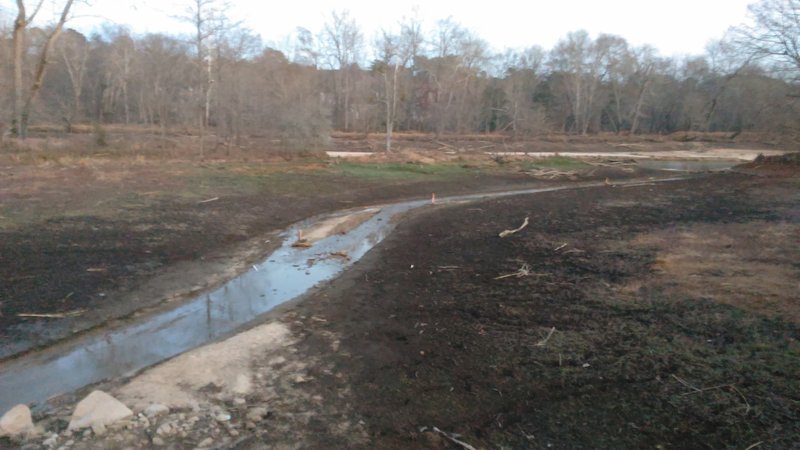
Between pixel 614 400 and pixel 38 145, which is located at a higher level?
pixel 38 145

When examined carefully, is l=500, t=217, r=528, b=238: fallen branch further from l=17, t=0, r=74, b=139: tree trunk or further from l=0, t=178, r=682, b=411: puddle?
l=17, t=0, r=74, b=139: tree trunk

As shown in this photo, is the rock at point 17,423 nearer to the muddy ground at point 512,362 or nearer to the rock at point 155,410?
the muddy ground at point 512,362

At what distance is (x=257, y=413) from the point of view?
480 cm

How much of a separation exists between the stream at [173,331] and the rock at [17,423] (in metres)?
0.86

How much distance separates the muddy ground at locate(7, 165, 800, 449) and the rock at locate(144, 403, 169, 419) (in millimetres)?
79

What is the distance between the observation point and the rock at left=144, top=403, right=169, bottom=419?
466cm

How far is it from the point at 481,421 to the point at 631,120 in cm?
8049

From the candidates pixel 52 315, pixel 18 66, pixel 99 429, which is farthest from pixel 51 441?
pixel 18 66

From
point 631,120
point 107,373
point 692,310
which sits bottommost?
point 107,373

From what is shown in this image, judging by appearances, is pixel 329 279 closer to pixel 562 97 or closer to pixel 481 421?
pixel 481 421

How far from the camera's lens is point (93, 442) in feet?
13.7

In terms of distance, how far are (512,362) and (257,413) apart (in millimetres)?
2880

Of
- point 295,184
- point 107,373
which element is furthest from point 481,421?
point 295,184

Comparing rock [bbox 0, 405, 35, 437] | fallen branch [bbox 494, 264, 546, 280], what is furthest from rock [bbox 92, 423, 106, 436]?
fallen branch [bbox 494, 264, 546, 280]
